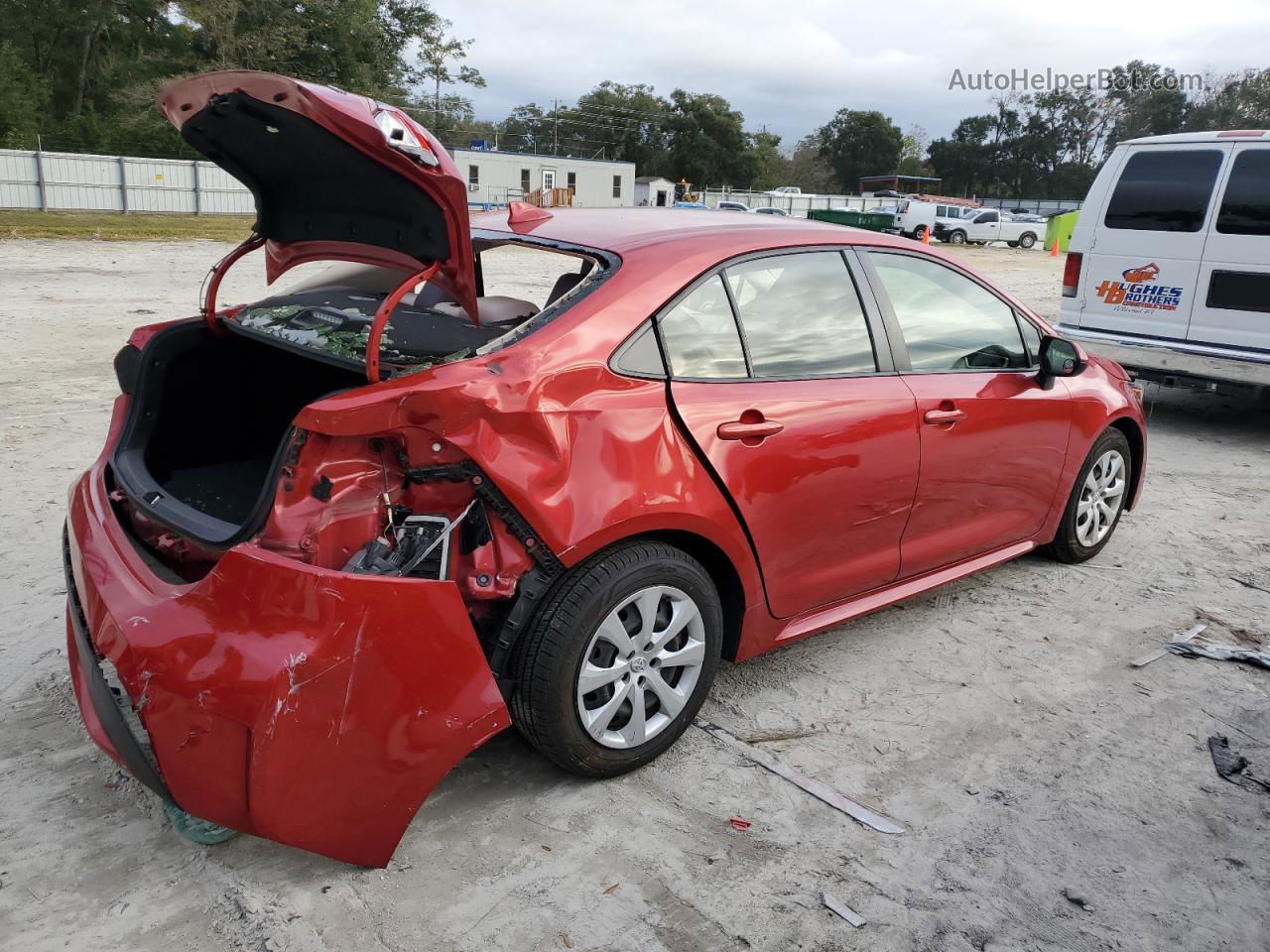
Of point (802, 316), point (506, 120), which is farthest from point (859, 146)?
point (802, 316)

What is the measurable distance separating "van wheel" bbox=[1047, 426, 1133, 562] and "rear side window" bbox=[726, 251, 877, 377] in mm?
1768

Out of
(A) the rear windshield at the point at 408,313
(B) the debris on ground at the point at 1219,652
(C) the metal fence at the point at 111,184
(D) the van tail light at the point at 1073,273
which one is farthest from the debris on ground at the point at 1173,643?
(C) the metal fence at the point at 111,184

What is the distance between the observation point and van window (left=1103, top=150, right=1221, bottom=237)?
719 cm

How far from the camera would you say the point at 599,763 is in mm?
2814

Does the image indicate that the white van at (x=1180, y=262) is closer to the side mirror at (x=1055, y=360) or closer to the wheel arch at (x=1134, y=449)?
the wheel arch at (x=1134, y=449)

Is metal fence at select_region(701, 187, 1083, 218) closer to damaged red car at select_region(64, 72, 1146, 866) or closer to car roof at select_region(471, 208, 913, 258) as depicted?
car roof at select_region(471, 208, 913, 258)

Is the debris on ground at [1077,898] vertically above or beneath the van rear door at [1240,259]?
beneath

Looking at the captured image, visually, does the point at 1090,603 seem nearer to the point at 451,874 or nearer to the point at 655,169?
the point at 451,874

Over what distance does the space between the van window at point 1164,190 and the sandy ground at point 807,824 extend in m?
4.16

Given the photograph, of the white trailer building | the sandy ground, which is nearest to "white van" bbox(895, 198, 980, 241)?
the white trailer building

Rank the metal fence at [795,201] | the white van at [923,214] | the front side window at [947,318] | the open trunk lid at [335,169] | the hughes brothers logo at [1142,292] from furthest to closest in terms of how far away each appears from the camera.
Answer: the metal fence at [795,201]
the white van at [923,214]
the hughes brothers logo at [1142,292]
the front side window at [947,318]
the open trunk lid at [335,169]

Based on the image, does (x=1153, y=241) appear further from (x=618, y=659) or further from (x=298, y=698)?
(x=298, y=698)

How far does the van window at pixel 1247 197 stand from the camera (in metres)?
6.85

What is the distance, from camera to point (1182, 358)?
725 centimetres
